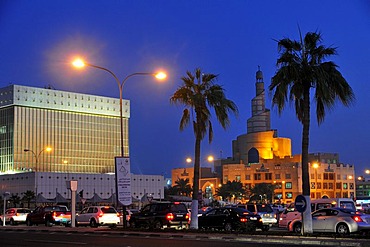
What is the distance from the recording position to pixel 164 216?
34406mm

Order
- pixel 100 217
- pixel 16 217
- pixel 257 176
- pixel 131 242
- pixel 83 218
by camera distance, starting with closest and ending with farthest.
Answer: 1. pixel 131 242
2. pixel 100 217
3. pixel 83 218
4. pixel 16 217
5. pixel 257 176

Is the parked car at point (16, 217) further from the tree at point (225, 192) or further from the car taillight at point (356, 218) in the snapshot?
the tree at point (225, 192)

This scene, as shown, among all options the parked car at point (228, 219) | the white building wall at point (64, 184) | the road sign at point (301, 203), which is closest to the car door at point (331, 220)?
the parked car at point (228, 219)

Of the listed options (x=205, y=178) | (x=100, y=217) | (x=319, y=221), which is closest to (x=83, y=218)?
(x=100, y=217)

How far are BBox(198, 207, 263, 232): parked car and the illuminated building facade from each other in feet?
358

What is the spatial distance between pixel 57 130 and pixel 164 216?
12429 centimetres

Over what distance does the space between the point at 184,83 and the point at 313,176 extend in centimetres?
11962

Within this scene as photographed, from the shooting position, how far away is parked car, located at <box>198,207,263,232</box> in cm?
3203

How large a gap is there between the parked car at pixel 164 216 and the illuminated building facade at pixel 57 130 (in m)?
106

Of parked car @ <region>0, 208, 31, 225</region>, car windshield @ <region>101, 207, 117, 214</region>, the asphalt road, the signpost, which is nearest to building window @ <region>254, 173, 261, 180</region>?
parked car @ <region>0, 208, 31, 225</region>

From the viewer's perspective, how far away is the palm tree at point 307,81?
2784 cm

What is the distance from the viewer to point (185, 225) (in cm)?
3544

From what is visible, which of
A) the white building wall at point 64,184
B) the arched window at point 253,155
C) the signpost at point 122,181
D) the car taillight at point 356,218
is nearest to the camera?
the car taillight at point 356,218

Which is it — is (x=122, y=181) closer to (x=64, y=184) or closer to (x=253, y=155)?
(x=64, y=184)
